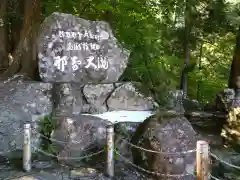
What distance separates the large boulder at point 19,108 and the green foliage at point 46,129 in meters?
0.10

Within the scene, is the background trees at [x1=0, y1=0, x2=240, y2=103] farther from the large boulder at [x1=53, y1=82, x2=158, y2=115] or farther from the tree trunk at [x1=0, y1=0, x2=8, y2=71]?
the large boulder at [x1=53, y1=82, x2=158, y2=115]

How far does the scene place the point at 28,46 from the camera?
802 centimetres

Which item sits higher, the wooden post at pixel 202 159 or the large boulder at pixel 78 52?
the large boulder at pixel 78 52

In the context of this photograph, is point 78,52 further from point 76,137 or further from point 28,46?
point 76,137

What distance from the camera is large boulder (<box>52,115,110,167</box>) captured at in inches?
245

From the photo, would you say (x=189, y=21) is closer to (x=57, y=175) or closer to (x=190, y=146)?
(x=190, y=146)

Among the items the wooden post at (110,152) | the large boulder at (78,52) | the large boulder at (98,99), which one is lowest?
the wooden post at (110,152)

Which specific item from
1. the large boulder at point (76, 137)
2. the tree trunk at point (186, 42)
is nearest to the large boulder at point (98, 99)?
the large boulder at point (76, 137)

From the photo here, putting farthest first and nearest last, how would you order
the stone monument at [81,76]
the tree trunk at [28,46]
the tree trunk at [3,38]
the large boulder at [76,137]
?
the tree trunk at [3,38], the tree trunk at [28,46], the stone monument at [81,76], the large boulder at [76,137]

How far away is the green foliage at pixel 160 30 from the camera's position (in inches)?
A: 359

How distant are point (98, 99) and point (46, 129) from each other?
151cm

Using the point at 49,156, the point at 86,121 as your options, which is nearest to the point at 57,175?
the point at 49,156

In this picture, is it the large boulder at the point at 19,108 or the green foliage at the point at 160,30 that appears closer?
the large boulder at the point at 19,108

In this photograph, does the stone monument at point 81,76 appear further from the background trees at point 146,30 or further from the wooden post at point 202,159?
the wooden post at point 202,159
